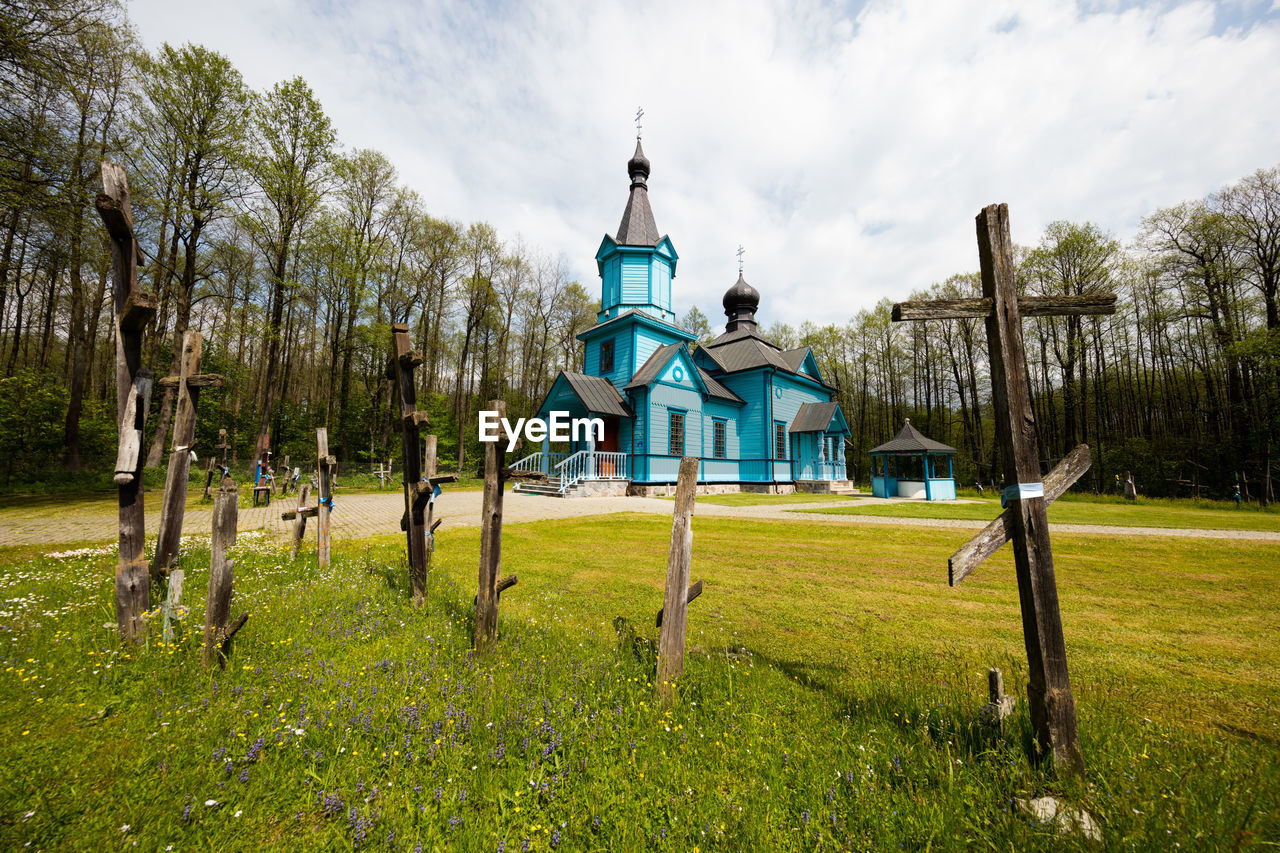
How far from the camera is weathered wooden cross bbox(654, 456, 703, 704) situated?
Answer: 3.00m

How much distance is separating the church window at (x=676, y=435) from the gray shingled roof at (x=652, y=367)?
2124 mm

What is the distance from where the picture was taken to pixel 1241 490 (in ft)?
65.2

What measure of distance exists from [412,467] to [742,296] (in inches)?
1093

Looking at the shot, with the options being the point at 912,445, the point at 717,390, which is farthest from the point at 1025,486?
the point at 717,390

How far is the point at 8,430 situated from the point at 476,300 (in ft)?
63.5

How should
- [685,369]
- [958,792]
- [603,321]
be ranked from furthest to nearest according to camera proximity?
[603,321]
[685,369]
[958,792]

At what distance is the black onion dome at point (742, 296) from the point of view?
29734 mm

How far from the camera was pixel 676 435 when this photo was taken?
21.1m

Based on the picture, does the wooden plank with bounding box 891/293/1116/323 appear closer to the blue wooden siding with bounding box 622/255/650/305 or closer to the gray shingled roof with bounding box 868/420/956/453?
the gray shingled roof with bounding box 868/420/956/453

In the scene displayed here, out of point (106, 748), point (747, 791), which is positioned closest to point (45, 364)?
point (106, 748)

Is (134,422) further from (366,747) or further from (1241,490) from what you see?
(1241,490)

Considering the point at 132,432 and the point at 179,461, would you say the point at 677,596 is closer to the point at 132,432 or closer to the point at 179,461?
the point at 132,432

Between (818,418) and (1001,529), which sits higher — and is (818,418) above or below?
above

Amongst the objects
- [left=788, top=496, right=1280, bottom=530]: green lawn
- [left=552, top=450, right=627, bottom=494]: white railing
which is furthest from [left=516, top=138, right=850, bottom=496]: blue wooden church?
[left=788, top=496, right=1280, bottom=530]: green lawn
